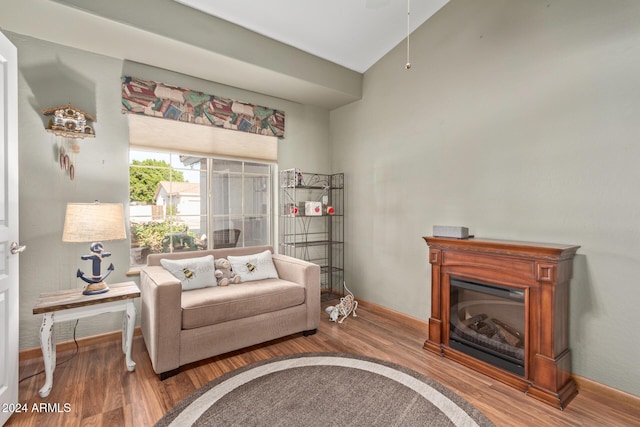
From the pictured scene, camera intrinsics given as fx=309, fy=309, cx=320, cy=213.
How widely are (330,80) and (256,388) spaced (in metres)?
3.14

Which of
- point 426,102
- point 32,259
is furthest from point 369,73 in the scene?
point 32,259

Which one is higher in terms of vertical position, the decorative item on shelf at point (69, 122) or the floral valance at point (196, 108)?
the floral valance at point (196, 108)

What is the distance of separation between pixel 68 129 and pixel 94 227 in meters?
0.97

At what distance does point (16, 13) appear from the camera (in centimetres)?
217

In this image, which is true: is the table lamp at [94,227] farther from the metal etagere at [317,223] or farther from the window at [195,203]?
the metal etagere at [317,223]

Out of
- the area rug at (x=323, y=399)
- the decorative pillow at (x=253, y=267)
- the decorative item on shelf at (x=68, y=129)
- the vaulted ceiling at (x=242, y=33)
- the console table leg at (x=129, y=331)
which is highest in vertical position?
the vaulted ceiling at (x=242, y=33)

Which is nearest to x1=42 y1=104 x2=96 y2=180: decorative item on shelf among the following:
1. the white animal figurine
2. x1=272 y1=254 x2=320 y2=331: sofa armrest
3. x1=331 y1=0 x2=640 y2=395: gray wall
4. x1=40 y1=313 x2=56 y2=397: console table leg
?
x1=40 y1=313 x2=56 y2=397: console table leg


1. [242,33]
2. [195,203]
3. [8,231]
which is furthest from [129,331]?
[242,33]

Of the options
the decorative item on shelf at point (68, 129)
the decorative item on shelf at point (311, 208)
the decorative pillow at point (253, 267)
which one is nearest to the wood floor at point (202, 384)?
the decorative pillow at point (253, 267)

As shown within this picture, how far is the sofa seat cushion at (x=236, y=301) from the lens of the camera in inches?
92.7

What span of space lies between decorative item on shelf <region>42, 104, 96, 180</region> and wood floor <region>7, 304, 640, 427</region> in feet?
Answer: 5.19

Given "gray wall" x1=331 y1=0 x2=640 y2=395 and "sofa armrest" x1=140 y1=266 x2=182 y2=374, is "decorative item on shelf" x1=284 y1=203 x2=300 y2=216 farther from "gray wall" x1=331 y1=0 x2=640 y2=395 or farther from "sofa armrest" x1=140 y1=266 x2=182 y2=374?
"sofa armrest" x1=140 y1=266 x2=182 y2=374

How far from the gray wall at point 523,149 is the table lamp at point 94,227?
8.61 ft

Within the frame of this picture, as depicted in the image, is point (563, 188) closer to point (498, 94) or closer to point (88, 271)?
point (498, 94)
